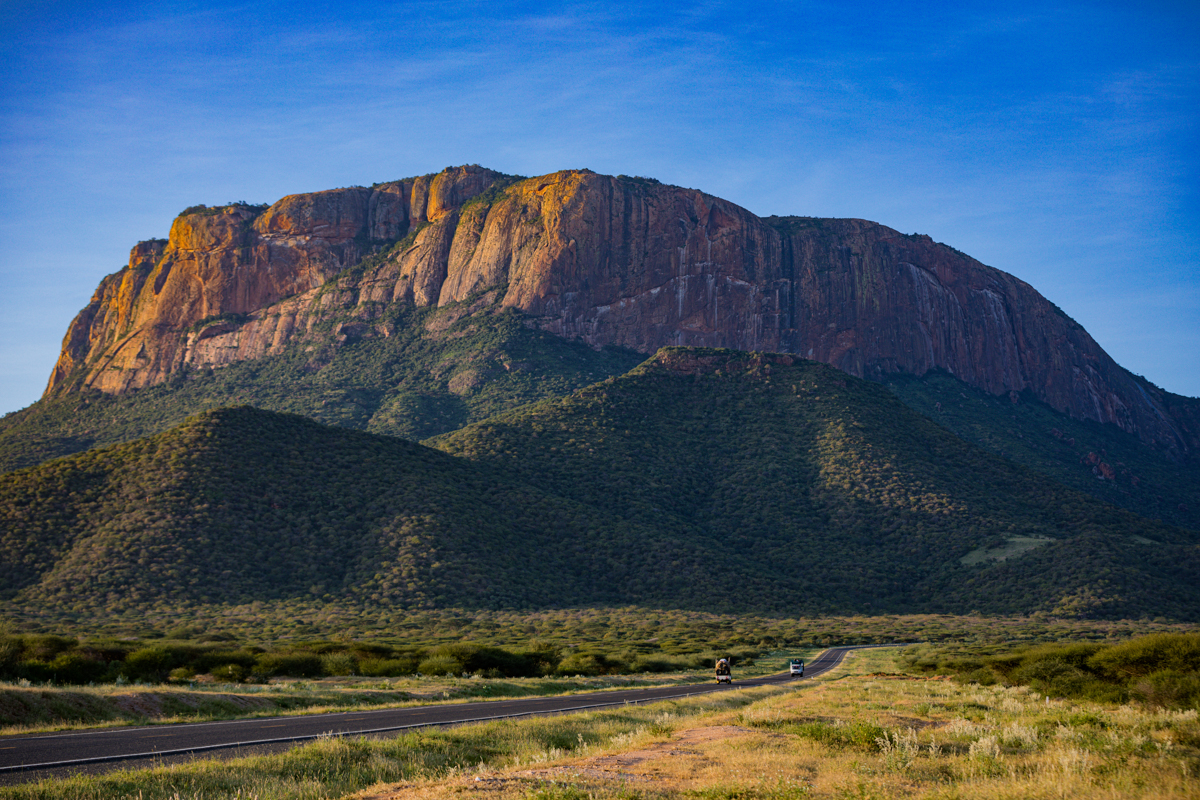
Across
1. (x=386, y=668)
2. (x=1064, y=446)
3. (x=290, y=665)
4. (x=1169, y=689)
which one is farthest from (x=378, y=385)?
(x=1064, y=446)

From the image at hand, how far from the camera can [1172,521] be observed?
129m

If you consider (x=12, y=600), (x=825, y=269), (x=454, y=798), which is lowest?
(x=12, y=600)

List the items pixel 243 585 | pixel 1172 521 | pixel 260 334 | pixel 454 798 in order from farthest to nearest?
pixel 260 334, pixel 1172 521, pixel 243 585, pixel 454 798

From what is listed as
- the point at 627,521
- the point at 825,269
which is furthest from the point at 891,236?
the point at 627,521

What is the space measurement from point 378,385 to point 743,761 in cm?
11997

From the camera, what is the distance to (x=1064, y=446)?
5768 inches

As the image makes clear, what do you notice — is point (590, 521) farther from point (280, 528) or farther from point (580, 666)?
point (580, 666)

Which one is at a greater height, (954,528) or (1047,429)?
(1047,429)

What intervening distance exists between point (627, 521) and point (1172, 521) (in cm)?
10123

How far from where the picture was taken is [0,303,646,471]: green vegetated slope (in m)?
114

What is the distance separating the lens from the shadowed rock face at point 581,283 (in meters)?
143

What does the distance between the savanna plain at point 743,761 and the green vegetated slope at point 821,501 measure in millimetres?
54089

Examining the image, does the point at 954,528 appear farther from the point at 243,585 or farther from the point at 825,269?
the point at 825,269

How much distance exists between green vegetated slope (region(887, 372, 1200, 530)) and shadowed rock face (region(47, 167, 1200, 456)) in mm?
7205
